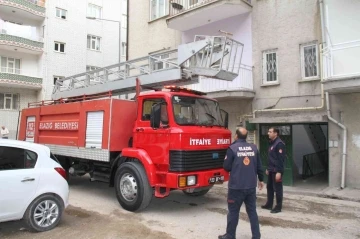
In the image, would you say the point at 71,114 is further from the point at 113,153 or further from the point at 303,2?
the point at 303,2

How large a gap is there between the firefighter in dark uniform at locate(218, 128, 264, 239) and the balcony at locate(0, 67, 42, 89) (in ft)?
73.9

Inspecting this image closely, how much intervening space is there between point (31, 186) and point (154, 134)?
2507mm

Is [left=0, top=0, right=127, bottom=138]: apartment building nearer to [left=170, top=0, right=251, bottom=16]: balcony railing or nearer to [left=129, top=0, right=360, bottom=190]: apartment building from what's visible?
[left=170, top=0, right=251, bottom=16]: balcony railing

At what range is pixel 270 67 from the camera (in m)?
11.3

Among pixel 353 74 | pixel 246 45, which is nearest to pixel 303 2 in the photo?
pixel 246 45

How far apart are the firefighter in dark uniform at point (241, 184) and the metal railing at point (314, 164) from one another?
8.05 m

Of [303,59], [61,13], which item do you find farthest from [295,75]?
[61,13]

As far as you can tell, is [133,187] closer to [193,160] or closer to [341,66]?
[193,160]

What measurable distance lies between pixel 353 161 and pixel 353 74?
→ 260 cm

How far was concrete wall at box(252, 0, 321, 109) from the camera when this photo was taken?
10.3 metres

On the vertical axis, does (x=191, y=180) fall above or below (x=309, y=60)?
below

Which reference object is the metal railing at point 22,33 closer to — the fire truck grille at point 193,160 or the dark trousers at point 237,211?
the fire truck grille at point 193,160

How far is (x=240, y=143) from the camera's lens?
506 centimetres

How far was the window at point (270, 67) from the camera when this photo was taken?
11203mm
